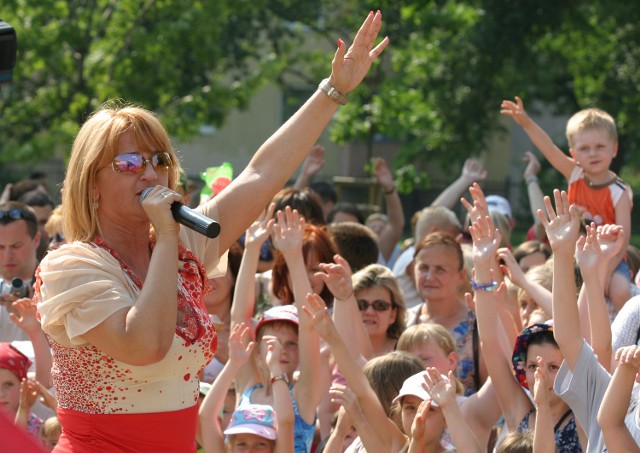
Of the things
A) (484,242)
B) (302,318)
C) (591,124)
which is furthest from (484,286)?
(591,124)

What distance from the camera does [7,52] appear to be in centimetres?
221

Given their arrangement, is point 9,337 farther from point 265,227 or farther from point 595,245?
point 595,245

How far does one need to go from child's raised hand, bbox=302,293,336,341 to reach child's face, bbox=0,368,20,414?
5.57 ft

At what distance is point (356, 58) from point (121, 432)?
4.76ft

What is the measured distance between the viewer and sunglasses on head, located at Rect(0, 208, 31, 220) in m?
6.67

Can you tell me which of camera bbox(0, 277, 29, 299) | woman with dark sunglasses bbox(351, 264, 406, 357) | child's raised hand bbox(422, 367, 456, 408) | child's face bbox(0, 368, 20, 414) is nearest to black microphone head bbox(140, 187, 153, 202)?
child's raised hand bbox(422, 367, 456, 408)

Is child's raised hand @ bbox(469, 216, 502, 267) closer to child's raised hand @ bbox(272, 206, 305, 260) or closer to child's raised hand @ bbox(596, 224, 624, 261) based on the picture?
child's raised hand @ bbox(596, 224, 624, 261)

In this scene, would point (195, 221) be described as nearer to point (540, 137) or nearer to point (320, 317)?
point (320, 317)

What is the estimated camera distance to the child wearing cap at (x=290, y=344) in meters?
5.20

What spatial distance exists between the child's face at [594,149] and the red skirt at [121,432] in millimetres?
4060

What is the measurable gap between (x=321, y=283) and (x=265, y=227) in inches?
22.5

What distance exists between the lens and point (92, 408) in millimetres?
2988

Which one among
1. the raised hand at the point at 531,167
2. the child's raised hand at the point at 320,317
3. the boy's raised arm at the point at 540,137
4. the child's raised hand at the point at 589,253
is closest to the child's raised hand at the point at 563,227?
the child's raised hand at the point at 589,253

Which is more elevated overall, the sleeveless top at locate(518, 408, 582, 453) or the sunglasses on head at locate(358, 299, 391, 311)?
the sleeveless top at locate(518, 408, 582, 453)
